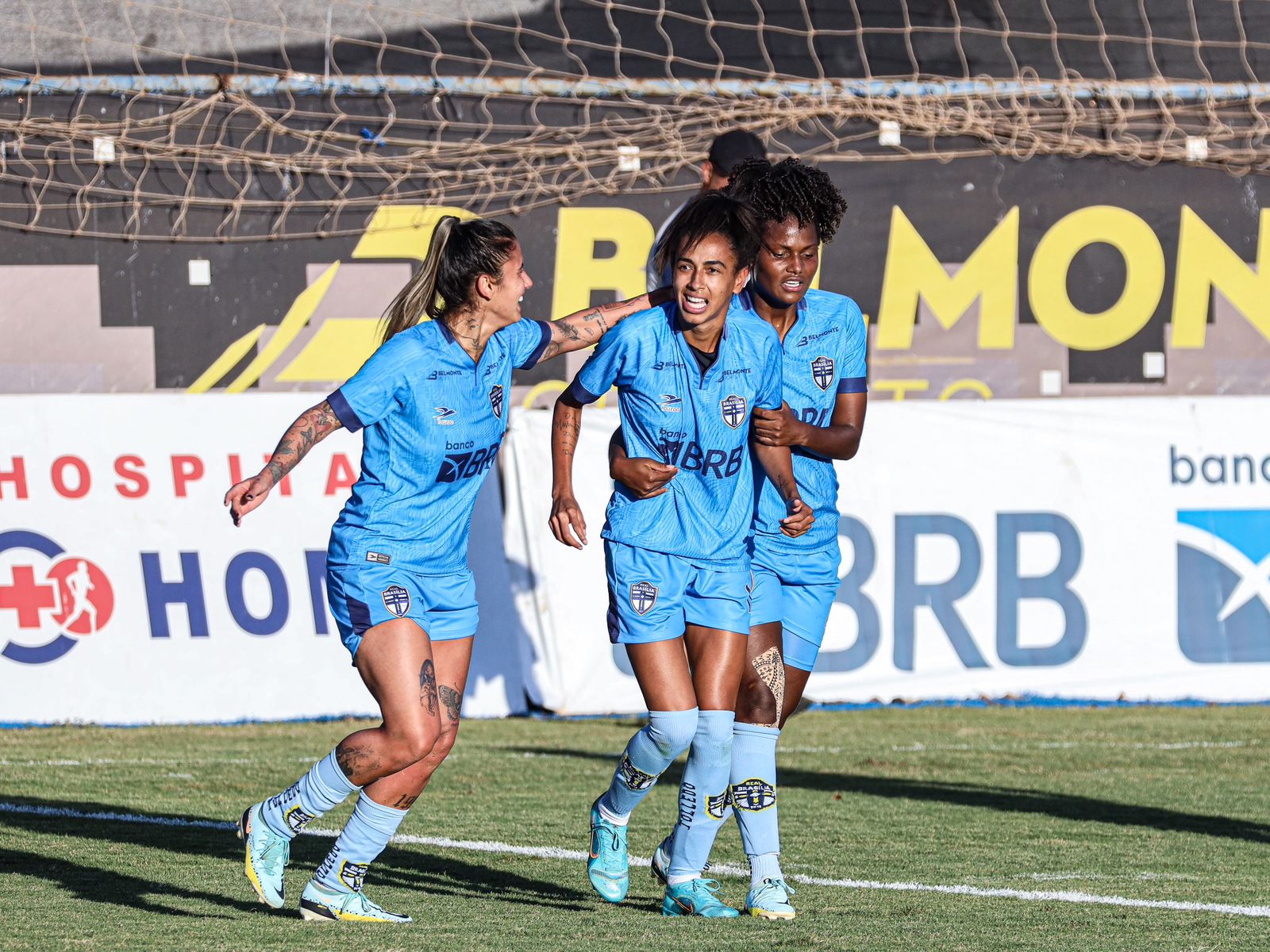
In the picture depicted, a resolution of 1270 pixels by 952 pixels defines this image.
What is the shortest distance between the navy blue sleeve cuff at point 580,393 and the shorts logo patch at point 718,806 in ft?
3.88

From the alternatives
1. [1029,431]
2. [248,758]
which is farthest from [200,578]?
[1029,431]

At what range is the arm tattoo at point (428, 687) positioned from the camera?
4.64 metres

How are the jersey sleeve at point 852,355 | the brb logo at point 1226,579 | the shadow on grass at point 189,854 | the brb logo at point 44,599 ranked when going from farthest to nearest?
the brb logo at point 1226,579, the brb logo at point 44,599, the jersey sleeve at point 852,355, the shadow on grass at point 189,854

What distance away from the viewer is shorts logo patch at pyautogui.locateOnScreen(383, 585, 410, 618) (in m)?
4.64

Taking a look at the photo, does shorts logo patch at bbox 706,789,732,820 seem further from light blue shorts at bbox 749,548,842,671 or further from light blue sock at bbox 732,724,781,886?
light blue shorts at bbox 749,548,842,671

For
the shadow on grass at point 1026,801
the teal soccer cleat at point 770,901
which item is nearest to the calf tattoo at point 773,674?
the teal soccer cleat at point 770,901

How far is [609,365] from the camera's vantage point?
4.93m

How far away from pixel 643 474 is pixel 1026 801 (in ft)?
10.4

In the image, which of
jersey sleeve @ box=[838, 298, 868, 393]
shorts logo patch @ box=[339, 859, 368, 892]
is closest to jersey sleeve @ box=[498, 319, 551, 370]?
jersey sleeve @ box=[838, 298, 868, 393]

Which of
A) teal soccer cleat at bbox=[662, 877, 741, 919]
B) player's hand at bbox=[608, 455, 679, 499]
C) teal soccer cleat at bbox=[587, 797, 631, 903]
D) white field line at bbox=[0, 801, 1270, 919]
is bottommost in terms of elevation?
white field line at bbox=[0, 801, 1270, 919]

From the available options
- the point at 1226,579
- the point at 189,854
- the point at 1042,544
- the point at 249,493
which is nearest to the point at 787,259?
the point at 249,493

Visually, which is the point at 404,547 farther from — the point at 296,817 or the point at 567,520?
the point at 296,817

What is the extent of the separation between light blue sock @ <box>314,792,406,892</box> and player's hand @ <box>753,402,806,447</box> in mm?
1476

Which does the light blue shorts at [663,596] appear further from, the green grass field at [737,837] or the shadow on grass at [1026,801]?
the shadow on grass at [1026,801]
